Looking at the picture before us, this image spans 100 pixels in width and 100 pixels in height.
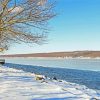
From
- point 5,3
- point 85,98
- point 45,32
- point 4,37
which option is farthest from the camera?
point 4,37

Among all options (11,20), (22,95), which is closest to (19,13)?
(11,20)

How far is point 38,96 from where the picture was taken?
47.3 feet

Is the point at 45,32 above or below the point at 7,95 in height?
above

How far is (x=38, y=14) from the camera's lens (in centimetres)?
2112

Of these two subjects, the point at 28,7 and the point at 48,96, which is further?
the point at 28,7

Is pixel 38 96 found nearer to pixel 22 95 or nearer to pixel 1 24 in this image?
pixel 22 95

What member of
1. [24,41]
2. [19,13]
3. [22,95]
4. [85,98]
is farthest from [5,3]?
[85,98]

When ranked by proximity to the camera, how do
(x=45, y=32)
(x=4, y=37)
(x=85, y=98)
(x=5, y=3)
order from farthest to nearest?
(x=4, y=37)
(x=45, y=32)
(x=5, y=3)
(x=85, y=98)

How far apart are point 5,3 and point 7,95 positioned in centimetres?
776

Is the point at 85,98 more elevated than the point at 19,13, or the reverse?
the point at 19,13

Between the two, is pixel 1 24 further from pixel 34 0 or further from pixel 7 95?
pixel 7 95

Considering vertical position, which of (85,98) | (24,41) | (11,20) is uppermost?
(11,20)

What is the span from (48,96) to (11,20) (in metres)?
8.56

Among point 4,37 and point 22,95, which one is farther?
point 4,37
